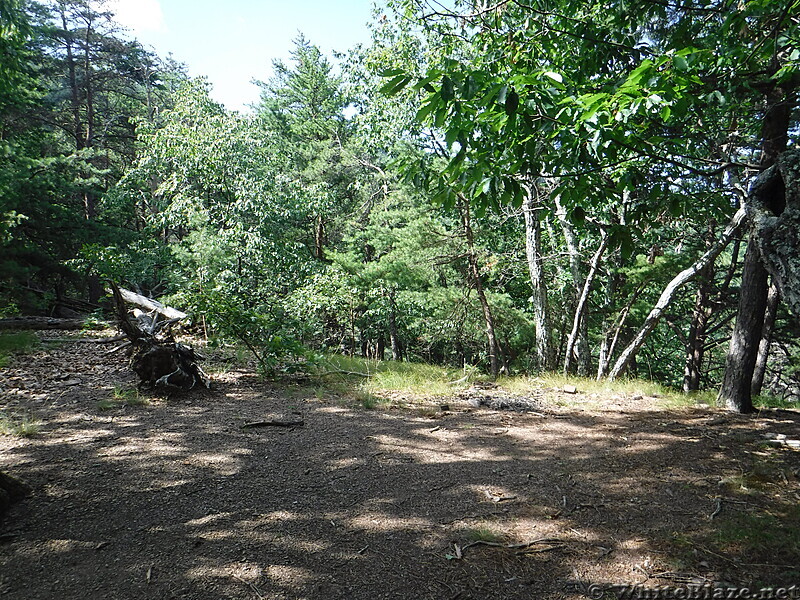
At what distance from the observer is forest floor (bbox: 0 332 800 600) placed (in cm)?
212

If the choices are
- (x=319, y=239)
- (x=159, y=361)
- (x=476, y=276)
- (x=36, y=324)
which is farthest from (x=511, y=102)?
(x=319, y=239)

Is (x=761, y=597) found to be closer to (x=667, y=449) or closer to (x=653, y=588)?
(x=653, y=588)

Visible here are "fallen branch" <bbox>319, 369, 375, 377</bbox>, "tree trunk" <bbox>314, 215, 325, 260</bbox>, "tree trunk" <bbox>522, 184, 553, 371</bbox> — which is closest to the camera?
"fallen branch" <bbox>319, 369, 375, 377</bbox>

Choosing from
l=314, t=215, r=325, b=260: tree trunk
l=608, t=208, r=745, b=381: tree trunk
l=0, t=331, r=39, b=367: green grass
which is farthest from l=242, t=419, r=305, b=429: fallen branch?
l=314, t=215, r=325, b=260: tree trunk

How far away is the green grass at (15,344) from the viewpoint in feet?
22.4

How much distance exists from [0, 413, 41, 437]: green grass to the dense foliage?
276 cm

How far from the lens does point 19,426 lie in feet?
12.6

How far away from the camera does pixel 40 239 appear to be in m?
12.6

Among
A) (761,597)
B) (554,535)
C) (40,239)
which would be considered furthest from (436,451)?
(40,239)

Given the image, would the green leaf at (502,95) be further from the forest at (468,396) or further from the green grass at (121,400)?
the green grass at (121,400)

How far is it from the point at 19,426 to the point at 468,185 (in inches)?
167

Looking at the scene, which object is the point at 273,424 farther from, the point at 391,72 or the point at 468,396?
the point at 391,72

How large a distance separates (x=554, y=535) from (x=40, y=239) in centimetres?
1528

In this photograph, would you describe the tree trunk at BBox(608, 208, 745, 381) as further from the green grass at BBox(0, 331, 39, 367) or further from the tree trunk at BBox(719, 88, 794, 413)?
the green grass at BBox(0, 331, 39, 367)
